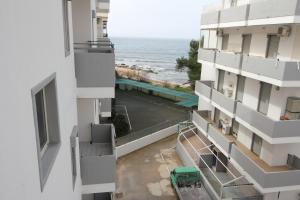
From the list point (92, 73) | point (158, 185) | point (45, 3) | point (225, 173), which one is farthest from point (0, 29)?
point (225, 173)

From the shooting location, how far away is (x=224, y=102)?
1515cm

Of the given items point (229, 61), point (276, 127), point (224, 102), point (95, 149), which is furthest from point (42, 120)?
point (224, 102)

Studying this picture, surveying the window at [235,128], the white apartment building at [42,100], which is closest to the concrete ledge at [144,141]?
the window at [235,128]

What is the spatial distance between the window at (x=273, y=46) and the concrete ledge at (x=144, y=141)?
37.1ft

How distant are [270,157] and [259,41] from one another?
6048 mm

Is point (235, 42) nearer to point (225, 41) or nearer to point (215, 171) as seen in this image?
point (225, 41)

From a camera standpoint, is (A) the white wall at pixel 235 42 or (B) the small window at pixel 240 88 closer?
(B) the small window at pixel 240 88

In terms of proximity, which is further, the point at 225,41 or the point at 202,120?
the point at 202,120

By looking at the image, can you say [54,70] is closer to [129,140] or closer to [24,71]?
[24,71]

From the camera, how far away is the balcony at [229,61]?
536 inches

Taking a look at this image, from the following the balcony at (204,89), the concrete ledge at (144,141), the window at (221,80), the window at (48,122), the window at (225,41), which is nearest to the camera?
the window at (48,122)

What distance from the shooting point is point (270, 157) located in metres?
12.8

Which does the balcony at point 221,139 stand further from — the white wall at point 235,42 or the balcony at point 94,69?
the balcony at point 94,69

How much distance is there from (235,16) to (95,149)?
9891mm
